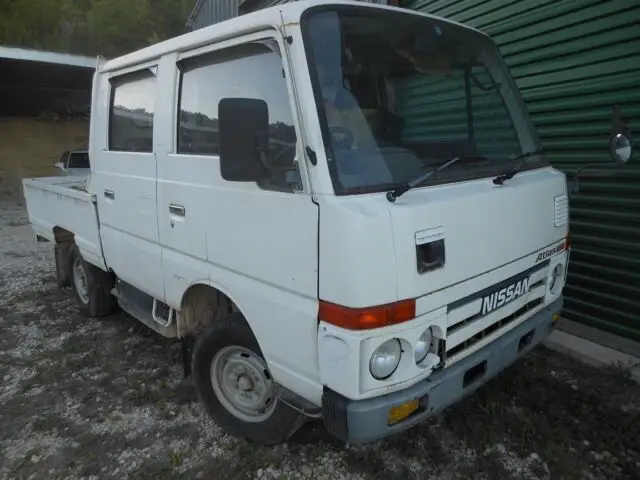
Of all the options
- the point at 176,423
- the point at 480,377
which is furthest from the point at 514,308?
the point at 176,423

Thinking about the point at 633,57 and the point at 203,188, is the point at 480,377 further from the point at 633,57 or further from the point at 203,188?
the point at 633,57

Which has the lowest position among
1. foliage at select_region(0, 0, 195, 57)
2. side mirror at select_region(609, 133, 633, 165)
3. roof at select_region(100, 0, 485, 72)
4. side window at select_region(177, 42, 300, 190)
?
side mirror at select_region(609, 133, 633, 165)

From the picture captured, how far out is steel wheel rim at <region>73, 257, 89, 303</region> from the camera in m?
4.62

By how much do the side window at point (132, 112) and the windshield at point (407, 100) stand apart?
4.76ft

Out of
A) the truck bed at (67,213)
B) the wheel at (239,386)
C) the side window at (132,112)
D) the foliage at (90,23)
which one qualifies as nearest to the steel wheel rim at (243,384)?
the wheel at (239,386)

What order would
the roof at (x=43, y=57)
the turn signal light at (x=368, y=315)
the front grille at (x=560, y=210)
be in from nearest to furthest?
the turn signal light at (x=368, y=315) < the front grille at (x=560, y=210) < the roof at (x=43, y=57)

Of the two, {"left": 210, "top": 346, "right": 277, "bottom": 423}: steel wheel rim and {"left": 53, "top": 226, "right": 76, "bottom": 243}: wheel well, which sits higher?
{"left": 53, "top": 226, "right": 76, "bottom": 243}: wheel well

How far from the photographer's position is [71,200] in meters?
4.18

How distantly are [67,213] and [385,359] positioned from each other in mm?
3670

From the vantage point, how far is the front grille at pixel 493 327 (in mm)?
2238

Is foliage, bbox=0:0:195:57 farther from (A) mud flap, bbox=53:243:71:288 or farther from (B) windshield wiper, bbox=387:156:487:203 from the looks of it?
(B) windshield wiper, bbox=387:156:487:203

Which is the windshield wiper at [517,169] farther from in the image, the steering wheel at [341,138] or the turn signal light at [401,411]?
the turn signal light at [401,411]

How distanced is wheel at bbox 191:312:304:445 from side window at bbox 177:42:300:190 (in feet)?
3.11

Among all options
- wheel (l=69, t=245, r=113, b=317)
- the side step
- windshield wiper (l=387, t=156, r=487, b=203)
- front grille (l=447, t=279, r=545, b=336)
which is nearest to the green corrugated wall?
front grille (l=447, t=279, r=545, b=336)
